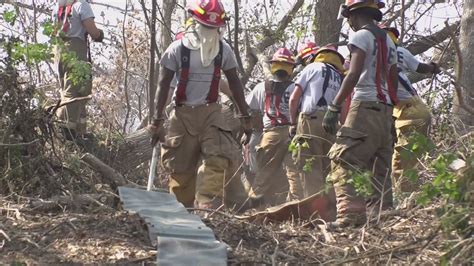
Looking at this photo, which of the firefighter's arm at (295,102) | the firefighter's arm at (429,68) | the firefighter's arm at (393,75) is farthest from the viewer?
the firefighter's arm at (295,102)

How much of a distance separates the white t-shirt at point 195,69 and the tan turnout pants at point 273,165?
8.59ft

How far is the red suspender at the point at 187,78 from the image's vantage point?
750 centimetres

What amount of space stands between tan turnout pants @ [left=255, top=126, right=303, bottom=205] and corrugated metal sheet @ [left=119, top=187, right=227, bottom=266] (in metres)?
3.79

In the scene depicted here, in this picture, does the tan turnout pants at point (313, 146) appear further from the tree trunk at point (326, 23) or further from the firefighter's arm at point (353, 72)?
the tree trunk at point (326, 23)

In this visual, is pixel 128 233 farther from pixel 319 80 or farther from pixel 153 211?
pixel 319 80

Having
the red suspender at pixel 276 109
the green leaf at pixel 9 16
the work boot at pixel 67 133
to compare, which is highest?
the green leaf at pixel 9 16

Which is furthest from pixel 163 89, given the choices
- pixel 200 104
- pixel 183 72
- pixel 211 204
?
pixel 211 204

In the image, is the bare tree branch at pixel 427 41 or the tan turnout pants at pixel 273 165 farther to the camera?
the bare tree branch at pixel 427 41

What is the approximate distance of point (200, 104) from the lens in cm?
764

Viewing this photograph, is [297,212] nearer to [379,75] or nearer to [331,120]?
[331,120]

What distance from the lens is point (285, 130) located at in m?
10.3

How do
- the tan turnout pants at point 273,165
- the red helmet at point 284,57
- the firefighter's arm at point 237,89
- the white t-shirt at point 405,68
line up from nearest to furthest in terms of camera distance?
the firefighter's arm at point 237,89
the white t-shirt at point 405,68
the tan turnout pants at point 273,165
the red helmet at point 284,57

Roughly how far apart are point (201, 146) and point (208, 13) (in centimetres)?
108

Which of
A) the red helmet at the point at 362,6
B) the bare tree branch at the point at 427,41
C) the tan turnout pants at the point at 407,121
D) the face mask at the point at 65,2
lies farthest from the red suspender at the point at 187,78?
the bare tree branch at the point at 427,41
